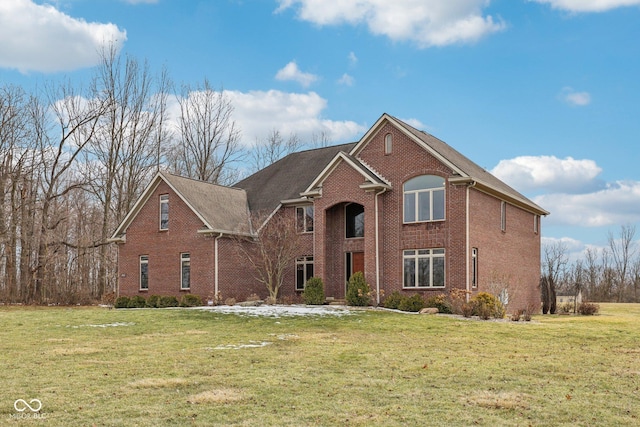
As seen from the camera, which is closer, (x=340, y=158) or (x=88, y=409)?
(x=88, y=409)

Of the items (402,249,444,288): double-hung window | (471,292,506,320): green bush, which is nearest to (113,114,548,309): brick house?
(402,249,444,288): double-hung window

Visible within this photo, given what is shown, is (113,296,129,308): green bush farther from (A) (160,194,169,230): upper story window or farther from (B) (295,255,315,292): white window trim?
(B) (295,255,315,292): white window trim

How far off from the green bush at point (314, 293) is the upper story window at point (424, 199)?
4.62 meters

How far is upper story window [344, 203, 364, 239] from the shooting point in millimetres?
28328

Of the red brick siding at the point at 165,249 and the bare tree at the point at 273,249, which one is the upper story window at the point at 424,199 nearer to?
the bare tree at the point at 273,249

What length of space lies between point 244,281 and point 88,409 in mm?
22194

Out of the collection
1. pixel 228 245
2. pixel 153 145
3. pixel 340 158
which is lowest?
pixel 228 245

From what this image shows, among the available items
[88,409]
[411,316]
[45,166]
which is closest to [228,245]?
[411,316]

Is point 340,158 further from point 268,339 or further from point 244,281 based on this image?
point 268,339

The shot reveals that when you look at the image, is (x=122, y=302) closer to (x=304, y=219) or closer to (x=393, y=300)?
(x=304, y=219)

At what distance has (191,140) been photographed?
49.3 metres

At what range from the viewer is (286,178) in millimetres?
33344

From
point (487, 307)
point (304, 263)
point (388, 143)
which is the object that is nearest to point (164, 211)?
point (304, 263)

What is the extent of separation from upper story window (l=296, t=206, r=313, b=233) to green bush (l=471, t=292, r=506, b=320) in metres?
9.70
